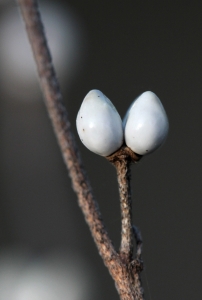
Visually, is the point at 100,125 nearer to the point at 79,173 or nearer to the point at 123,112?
the point at 79,173

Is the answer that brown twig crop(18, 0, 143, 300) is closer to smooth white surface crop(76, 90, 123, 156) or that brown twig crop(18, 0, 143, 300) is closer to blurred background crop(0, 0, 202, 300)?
smooth white surface crop(76, 90, 123, 156)

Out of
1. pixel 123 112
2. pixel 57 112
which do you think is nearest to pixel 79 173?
pixel 57 112

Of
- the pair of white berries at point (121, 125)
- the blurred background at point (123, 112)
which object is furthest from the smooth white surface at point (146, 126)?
the blurred background at point (123, 112)

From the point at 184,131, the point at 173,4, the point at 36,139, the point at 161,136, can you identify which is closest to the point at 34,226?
the point at 36,139

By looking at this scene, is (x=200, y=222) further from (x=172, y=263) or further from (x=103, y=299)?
(x=103, y=299)

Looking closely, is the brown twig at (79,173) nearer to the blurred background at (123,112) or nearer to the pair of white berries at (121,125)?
the pair of white berries at (121,125)

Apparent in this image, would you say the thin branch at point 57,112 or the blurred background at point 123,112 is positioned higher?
the blurred background at point 123,112

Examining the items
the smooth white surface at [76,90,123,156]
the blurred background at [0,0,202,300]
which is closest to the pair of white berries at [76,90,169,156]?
the smooth white surface at [76,90,123,156]
